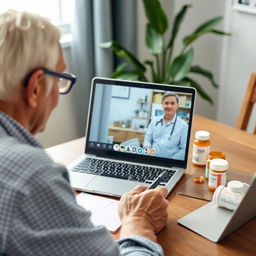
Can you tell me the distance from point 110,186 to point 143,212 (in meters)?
0.22

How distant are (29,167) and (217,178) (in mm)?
736

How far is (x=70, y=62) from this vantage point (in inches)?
115

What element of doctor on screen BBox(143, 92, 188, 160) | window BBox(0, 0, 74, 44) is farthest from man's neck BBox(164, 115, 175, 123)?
window BBox(0, 0, 74, 44)

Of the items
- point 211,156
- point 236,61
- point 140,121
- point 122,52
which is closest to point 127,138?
point 140,121

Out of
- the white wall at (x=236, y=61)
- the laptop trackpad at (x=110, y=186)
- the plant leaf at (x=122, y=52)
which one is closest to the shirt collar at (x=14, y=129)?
the laptop trackpad at (x=110, y=186)

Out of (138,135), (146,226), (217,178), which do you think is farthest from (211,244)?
(138,135)

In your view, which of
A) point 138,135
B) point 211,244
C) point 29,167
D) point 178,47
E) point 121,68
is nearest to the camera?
point 29,167

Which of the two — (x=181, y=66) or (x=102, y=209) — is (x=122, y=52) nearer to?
(x=181, y=66)

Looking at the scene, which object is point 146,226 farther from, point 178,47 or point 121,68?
point 178,47

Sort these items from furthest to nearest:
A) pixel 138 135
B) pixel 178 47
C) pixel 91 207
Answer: pixel 178 47
pixel 138 135
pixel 91 207

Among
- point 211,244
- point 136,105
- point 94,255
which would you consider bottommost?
point 211,244

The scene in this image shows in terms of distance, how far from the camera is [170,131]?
65.0 inches

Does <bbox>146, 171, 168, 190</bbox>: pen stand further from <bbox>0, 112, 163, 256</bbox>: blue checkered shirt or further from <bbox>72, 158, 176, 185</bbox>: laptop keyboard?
<bbox>0, 112, 163, 256</bbox>: blue checkered shirt

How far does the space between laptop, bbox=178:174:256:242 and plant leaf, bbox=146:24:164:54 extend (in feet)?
4.71
